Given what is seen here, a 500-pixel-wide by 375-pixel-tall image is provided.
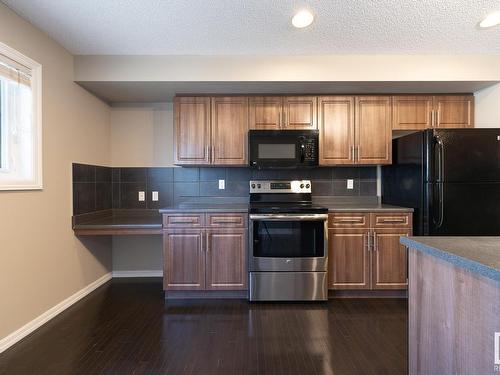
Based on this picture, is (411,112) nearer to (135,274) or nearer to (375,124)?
(375,124)

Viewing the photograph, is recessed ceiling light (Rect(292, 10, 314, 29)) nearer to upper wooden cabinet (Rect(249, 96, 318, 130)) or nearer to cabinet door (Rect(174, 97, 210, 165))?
upper wooden cabinet (Rect(249, 96, 318, 130))

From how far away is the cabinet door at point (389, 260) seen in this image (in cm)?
270

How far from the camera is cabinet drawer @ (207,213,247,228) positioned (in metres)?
2.69

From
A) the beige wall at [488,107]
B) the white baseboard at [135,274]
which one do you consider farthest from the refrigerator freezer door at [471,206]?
the white baseboard at [135,274]

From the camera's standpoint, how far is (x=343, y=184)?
3.31m

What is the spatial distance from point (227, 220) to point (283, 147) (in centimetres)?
96

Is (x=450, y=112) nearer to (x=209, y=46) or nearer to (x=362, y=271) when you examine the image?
(x=362, y=271)

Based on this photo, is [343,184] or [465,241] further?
[343,184]

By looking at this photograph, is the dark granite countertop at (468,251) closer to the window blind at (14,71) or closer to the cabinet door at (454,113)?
the cabinet door at (454,113)

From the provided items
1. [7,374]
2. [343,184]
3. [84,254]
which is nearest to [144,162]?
[84,254]

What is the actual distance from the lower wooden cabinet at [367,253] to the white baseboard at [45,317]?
249 centimetres

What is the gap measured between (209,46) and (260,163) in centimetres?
120

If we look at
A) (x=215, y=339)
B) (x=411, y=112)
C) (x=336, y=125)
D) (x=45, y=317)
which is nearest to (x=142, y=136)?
(x=45, y=317)

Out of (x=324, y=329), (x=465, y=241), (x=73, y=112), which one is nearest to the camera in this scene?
(x=465, y=241)
